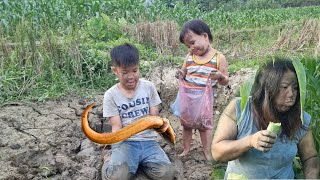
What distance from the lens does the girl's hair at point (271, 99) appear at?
2398 millimetres

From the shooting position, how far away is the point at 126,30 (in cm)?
962

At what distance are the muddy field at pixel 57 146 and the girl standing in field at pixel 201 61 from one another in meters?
0.38

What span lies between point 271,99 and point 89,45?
510 centimetres

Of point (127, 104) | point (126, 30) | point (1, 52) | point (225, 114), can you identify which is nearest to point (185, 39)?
point (127, 104)

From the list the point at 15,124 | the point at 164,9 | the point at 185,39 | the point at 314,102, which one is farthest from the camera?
the point at 164,9

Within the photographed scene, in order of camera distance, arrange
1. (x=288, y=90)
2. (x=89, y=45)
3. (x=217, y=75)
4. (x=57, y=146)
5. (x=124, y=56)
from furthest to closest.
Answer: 1. (x=89, y=45)
2. (x=57, y=146)
3. (x=217, y=75)
4. (x=124, y=56)
5. (x=288, y=90)

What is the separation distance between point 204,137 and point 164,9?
359 inches

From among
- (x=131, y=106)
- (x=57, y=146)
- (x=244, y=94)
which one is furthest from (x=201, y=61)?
(x=244, y=94)

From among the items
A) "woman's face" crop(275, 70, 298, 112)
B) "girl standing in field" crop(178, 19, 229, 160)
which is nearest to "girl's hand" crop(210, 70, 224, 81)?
"girl standing in field" crop(178, 19, 229, 160)

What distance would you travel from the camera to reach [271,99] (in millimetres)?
2412

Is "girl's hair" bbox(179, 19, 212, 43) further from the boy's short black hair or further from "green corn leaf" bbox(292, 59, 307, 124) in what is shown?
"green corn leaf" bbox(292, 59, 307, 124)

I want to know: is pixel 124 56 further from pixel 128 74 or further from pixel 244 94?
pixel 244 94

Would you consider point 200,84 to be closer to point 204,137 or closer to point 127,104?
point 204,137

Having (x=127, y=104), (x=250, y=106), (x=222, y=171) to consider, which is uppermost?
(x=250, y=106)
